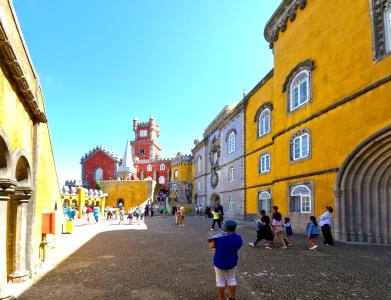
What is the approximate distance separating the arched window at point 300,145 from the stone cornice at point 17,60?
12.0m

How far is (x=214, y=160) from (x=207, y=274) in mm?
26270

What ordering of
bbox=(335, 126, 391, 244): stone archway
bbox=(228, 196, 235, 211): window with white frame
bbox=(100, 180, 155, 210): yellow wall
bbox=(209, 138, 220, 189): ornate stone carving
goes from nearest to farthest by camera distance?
1. bbox=(335, 126, 391, 244): stone archway
2. bbox=(228, 196, 235, 211): window with white frame
3. bbox=(209, 138, 220, 189): ornate stone carving
4. bbox=(100, 180, 155, 210): yellow wall

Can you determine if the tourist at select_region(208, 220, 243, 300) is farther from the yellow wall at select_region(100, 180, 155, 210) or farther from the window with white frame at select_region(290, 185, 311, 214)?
the yellow wall at select_region(100, 180, 155, 210)

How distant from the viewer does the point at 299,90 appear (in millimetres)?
16156

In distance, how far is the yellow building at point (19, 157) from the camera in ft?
16.8

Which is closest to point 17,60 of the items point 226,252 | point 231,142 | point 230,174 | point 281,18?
point 226,252

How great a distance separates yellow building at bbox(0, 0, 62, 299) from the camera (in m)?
5.13

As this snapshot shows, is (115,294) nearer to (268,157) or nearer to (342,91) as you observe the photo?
(342,91)

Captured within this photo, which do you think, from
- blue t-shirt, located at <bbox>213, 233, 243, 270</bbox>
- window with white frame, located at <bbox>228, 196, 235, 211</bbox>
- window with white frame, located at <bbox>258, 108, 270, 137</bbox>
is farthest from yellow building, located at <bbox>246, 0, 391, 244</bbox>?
blue t-shirt, located at <bbox>213, 233, 243, 270</bbox>

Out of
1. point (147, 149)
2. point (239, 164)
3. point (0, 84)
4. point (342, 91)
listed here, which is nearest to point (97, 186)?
point (147, 149)

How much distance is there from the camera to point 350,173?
12.2m

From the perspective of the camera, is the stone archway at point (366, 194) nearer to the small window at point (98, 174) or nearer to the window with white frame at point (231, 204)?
the window with white frame at point (231, 204)

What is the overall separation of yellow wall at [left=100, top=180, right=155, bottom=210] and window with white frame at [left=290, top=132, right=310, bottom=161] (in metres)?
33.2

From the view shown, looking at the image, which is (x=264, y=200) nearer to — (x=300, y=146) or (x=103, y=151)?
(x=300, y=146)
